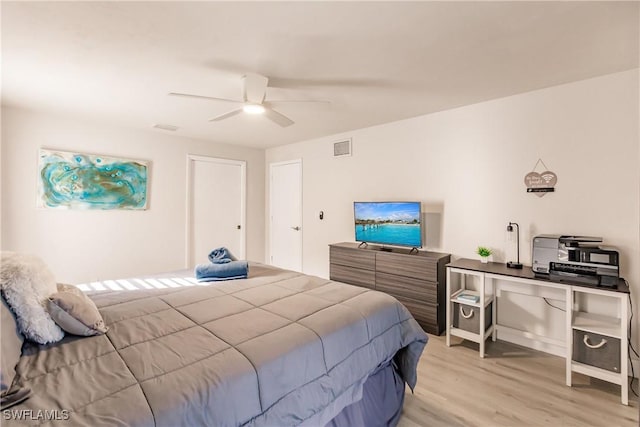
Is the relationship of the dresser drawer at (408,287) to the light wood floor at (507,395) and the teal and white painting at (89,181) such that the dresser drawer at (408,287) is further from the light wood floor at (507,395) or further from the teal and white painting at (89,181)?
the teal and white painting at (89,181)

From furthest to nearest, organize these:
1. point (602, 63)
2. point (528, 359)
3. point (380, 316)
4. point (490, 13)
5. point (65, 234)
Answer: point (65, 234) → point (528, 359) → point (602, 63) → point (380, 316) → point (490, 13)

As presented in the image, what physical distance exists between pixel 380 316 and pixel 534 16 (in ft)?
6.54

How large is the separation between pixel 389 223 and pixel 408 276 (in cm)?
68

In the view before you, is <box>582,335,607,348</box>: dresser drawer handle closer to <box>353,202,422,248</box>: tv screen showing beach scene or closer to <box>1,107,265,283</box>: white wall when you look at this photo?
<box>353,202,422,248</box>: tv screen showing beach scene

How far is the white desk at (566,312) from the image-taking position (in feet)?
6.86

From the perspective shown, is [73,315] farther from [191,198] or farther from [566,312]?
[191,198]

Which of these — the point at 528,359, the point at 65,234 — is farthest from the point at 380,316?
the point at 65,234

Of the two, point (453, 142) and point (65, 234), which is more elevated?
point (453, 142)

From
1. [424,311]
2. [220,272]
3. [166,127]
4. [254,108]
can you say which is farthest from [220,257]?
[166,127]

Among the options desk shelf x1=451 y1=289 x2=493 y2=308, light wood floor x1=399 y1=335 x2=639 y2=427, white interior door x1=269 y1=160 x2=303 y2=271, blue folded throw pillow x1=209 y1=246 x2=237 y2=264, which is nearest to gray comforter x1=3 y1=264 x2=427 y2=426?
light wood floor x1=399 y1=335 x2=639 y2=427

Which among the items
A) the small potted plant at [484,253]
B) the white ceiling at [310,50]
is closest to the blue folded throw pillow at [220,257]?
the white ceiling at [310,50]

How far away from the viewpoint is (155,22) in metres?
1.75

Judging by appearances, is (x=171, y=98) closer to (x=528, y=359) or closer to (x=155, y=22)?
(x=155, y=22)

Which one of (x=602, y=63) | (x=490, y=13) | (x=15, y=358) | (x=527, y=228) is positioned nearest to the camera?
(x=15, y=358)
